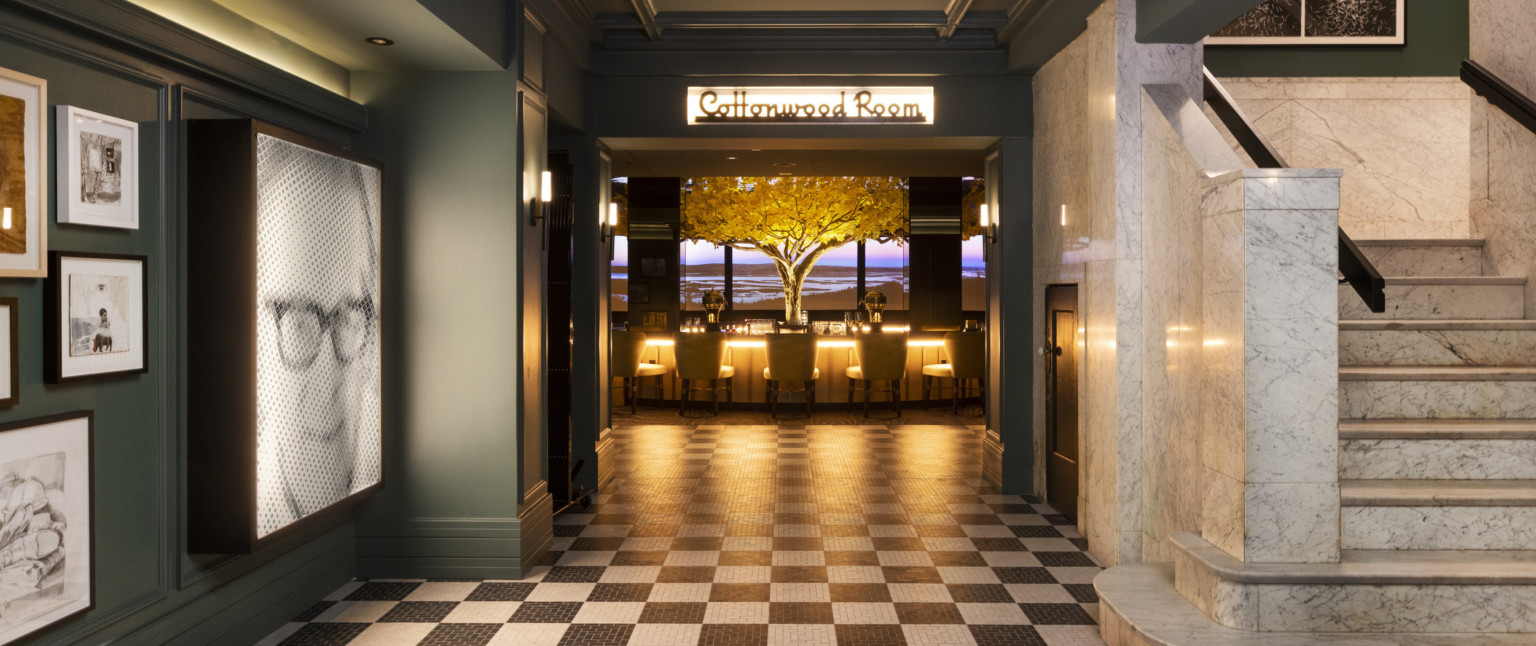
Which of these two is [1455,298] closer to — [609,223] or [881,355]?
[609,223]

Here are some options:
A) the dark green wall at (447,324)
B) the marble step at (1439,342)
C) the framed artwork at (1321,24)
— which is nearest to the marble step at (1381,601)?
the marble step at (1439,342)

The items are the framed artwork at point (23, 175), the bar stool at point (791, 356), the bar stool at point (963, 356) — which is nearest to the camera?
the framed artwork at point (23, 175)

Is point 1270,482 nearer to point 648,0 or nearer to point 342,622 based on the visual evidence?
point 342,622

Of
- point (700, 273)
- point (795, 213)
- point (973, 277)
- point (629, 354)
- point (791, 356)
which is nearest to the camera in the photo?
point (791, 356)

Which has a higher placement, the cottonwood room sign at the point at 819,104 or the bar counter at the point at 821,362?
the cottonwood room sign at the point at 819,104

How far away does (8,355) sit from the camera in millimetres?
2209

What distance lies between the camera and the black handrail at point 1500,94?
3.96m

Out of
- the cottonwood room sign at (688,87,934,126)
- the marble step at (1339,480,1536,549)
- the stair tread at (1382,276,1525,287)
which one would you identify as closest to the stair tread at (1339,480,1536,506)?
the marble step at (1339,480,1536,549)

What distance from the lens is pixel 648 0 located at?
5145 mm

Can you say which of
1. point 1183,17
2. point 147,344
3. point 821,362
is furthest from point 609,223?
point 821,362

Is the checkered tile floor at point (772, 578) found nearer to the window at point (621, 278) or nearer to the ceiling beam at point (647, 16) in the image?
the ceiling beam at point (647, 16)

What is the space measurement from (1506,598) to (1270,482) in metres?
→ 0.78

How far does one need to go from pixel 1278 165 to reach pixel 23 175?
14.0 ft

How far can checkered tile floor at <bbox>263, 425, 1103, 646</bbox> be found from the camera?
346 cm
